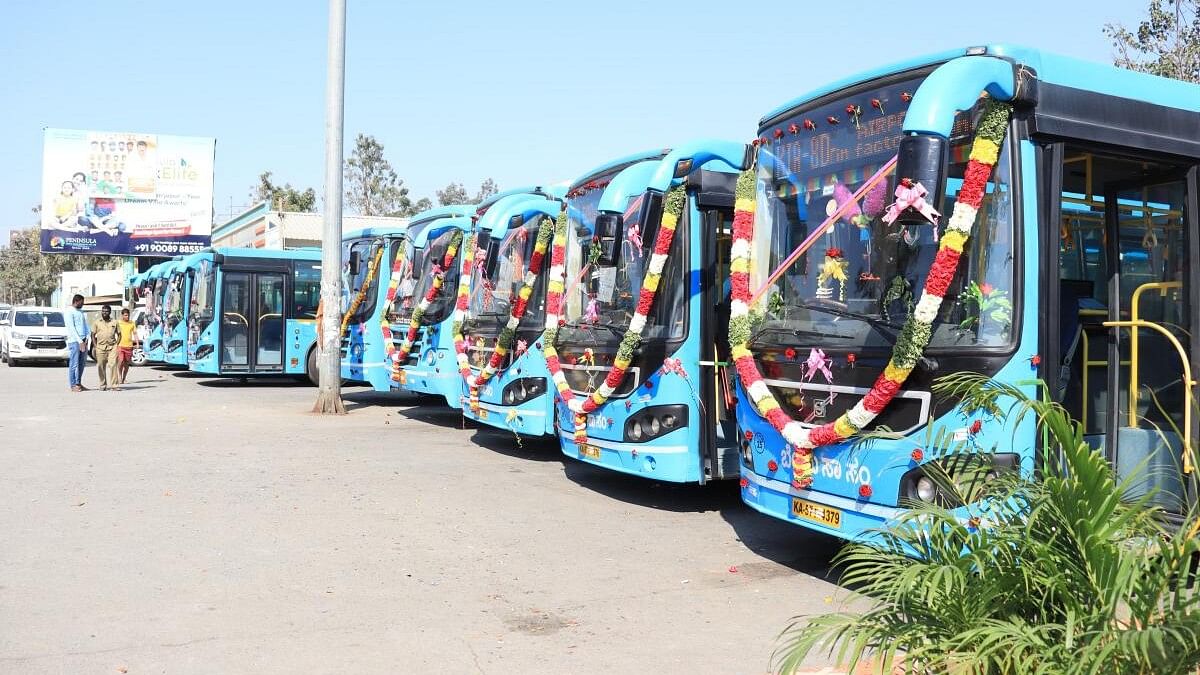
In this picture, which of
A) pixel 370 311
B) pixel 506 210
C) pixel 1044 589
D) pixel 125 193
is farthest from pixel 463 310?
pixel 125 193

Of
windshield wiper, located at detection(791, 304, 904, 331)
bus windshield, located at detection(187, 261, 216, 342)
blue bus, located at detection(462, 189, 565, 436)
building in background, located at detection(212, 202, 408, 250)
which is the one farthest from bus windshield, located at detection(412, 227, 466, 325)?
building in background, located at detection(212, 202, 408, 250)

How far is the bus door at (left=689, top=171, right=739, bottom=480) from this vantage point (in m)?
8.75

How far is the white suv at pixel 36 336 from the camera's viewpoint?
99.3ft

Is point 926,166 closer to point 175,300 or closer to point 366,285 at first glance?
point 366,285

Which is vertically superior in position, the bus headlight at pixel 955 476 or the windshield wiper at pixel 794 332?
the windshield wiper at pixel 794 332

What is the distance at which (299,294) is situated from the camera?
891 inches

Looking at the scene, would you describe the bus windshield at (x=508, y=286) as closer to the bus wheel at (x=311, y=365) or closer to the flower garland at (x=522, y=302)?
the flower garland at (x=522, y=302)

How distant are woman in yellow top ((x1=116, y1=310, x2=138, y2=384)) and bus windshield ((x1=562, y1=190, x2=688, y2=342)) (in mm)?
14606

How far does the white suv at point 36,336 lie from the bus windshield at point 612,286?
2530 cm

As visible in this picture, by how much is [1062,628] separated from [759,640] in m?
2.24

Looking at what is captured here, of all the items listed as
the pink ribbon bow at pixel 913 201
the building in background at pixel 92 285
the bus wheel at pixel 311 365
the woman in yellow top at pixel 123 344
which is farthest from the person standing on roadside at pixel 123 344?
Answer: the building in background at pixel 92 285

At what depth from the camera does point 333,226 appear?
1670cm

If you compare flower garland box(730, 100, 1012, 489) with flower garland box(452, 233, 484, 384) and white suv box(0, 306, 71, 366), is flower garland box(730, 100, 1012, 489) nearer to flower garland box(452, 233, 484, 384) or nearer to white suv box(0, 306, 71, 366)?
flower garland box(452, 233, 484, 384)

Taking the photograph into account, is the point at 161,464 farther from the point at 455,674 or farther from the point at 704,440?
the point at 455,674
